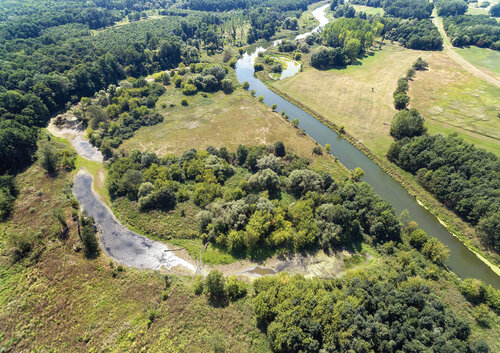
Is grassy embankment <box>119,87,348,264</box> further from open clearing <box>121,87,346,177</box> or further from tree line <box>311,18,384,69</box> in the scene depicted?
tree line <box>311,18,384,69</box>

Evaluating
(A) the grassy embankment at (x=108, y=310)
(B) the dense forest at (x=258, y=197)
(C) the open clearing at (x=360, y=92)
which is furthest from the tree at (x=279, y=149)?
(A) the grassy embankment at (x=108, y=310)

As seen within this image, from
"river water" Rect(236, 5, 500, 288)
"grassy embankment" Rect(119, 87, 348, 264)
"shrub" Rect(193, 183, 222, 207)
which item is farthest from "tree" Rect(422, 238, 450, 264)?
"shrub" Rect(193, 183, 222, 207)

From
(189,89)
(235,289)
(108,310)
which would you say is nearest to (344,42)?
(189,89)

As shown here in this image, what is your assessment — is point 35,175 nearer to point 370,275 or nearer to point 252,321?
point 252,321

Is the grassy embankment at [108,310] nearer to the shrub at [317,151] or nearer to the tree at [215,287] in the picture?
the tree at [215,287]

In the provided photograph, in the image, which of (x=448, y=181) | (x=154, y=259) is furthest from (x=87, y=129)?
(x=448, y=181)

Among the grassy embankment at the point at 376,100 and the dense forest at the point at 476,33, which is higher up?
the dense forest at the point at 476,33
